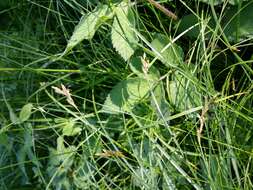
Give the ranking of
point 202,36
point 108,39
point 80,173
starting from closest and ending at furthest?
1. point 202,36
2. point 80,173
3. point 108,39

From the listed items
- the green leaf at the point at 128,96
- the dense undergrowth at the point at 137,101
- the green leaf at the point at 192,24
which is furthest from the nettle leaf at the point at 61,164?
the green leaf at the point at 192,24

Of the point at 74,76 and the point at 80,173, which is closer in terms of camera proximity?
the point at 80,173

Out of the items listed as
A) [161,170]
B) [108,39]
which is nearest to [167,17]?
[108,39]

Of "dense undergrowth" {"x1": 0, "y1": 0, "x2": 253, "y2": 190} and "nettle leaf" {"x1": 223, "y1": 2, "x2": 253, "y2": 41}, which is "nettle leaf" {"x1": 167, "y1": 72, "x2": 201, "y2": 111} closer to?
"dense undergrowth" {"x1": 0, "y1": 0, "x2": 253, "y2": 190}

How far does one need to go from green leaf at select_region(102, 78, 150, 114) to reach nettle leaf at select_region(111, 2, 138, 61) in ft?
0.21

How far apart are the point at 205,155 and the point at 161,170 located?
0.35ft

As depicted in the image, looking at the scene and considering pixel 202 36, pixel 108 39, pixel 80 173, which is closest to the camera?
pixel 202 36

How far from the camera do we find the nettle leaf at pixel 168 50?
4.44 ft

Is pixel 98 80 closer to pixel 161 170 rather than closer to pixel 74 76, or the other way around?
pixel 74 76

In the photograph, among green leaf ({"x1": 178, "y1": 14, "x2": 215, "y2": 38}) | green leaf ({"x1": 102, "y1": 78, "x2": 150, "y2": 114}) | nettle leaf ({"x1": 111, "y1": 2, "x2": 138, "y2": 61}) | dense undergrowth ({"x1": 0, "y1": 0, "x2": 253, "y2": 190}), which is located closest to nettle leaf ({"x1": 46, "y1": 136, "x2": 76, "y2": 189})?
dense undergrowth ({"x1": 0, "y1": 0, "x2": 253, "y2": 190})

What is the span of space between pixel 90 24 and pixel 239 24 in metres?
0.34

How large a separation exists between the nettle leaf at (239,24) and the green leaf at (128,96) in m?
0.23

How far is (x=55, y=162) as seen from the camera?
146 centimetres

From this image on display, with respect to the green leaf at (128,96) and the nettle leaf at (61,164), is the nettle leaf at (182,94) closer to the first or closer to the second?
the green leaf at (128,96)
